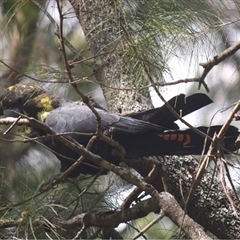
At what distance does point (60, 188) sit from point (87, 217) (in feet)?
0.83

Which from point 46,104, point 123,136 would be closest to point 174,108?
point 123,136

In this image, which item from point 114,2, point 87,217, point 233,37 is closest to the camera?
point 114,2

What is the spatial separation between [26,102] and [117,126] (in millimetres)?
355

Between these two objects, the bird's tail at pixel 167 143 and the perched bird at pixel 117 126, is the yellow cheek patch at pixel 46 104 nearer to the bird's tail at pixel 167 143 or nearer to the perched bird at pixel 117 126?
the perched bird at pixel 117 126

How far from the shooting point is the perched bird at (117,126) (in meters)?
1.96

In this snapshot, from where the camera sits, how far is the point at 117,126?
2086mm

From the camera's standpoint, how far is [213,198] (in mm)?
2041

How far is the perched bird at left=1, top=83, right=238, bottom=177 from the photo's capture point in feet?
6.43

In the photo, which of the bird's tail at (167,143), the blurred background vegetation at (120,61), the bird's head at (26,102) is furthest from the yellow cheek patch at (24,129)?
the bird's tail at (167,143)

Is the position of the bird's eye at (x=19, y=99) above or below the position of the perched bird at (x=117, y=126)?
above

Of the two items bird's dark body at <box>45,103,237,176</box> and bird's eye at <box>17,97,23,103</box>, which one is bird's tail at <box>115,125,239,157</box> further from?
bird's eye at <box>17,97,23,103</box>

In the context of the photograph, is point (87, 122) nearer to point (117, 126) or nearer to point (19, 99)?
point (117, 126)

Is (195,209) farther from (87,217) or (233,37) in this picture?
(233,37)

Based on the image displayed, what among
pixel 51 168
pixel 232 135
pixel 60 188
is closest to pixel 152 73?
pixel 232 135
